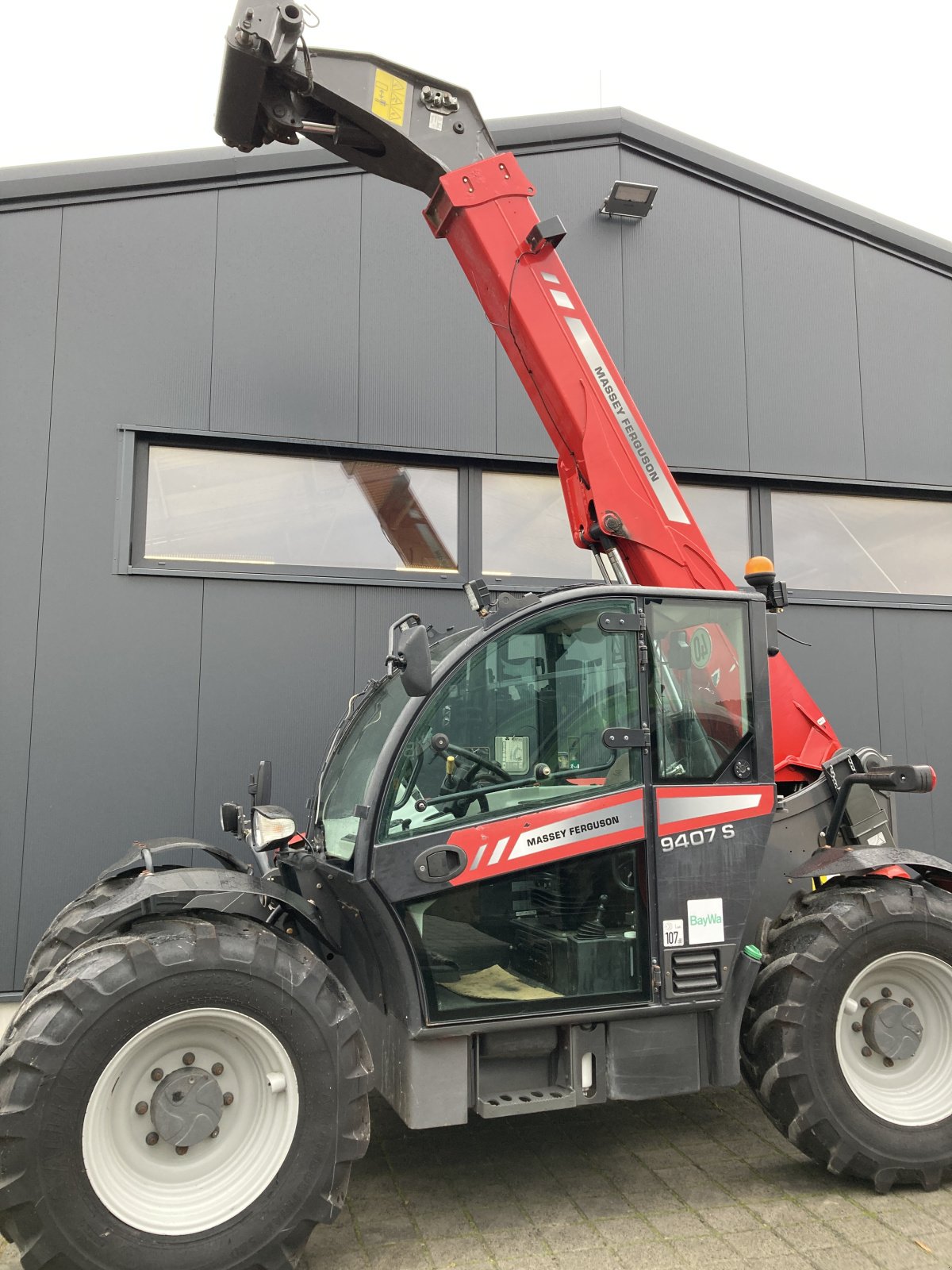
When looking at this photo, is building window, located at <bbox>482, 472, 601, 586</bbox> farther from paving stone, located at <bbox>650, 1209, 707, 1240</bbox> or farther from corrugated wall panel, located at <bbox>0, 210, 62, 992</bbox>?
paving stone, located at <bbox>650, 1209, 707, 1240</bbox>

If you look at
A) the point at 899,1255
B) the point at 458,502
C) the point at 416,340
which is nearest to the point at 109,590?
the point at 458,502

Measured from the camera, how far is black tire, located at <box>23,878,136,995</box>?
12.2ft

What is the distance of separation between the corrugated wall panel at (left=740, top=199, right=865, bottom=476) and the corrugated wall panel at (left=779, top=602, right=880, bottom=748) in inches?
47.7

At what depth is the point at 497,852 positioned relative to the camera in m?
3.48

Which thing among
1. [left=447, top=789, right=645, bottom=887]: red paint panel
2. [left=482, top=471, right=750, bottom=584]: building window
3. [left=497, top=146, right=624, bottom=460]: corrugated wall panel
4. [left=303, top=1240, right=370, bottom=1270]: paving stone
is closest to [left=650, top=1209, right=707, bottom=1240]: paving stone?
[left=303, top=1240, right=370, bottom=1270]: paving stone

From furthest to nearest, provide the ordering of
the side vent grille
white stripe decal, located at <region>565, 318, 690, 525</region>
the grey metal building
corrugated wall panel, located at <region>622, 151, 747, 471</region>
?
corrugated wall panel, located at <region>622, 151, 747, 471</region>
the grey metal building
white stripe decal, located at <region>565, 318, 690, 525</region>
the side vent grille

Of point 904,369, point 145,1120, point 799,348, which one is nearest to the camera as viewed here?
point 145,1120

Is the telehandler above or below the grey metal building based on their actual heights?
below

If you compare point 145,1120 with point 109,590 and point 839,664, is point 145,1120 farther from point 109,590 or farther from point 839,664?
point 839,664

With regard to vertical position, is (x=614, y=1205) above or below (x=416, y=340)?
below

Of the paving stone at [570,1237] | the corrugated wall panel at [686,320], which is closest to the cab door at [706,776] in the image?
the paving stone at [570,1237]

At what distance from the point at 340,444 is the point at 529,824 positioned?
13.3 ft

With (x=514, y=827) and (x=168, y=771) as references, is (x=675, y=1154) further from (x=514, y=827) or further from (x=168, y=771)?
(x=168, y=771)

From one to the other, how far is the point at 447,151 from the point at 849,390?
4.79m
